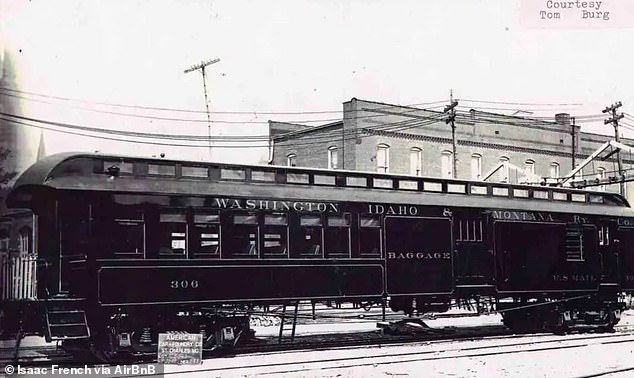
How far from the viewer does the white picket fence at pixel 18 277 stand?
775cm

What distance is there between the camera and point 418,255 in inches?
404

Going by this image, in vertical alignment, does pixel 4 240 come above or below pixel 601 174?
below

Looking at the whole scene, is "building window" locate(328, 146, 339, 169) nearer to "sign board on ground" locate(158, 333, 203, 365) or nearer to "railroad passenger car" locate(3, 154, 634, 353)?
"railroad passenger car" locate(3, 154, 634, 353)

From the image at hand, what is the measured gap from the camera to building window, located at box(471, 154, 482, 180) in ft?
52.0

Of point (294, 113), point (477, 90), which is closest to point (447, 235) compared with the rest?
point (477, 90)

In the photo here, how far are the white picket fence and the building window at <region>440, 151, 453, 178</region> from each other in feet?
32.2

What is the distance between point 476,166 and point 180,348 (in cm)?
962

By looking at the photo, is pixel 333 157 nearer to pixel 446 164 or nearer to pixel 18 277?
pixel 446 164

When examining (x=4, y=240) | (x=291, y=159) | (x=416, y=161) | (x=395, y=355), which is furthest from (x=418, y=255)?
(x=416, y=161)

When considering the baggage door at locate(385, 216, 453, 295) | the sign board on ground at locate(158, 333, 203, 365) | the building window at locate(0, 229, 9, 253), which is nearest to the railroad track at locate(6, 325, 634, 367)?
the sign board on ground at locate(158, 333, 203, 365)

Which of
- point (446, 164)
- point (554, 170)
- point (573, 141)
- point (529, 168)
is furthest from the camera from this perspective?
point (446, 164)

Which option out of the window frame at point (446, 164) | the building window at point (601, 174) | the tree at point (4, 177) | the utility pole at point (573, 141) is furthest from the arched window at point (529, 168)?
the tree at point (4, 177)

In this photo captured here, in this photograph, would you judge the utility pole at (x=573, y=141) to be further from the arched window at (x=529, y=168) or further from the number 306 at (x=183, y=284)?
the number 306 at (x=183, y=284)

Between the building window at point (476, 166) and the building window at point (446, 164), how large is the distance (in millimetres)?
455
